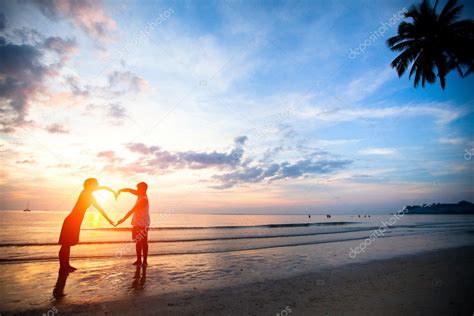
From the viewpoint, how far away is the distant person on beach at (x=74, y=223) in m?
7.62

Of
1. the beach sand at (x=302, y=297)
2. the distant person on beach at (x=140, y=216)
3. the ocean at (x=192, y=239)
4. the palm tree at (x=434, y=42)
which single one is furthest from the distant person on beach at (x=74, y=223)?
the palm tree at (x=434, y=42)

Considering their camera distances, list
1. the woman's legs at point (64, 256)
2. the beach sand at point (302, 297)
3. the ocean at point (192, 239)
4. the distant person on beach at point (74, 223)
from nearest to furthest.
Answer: the beach sand at point (302, 297) < the distant person on beach at point (74, 223) < the woman's legs at point (64, 256) < the ocean at point (192, 239)

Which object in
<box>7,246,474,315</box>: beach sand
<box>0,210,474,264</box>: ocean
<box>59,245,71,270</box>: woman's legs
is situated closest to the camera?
<box>7,246,474,315</box>: beach sand

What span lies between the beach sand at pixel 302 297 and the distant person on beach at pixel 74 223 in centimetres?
84

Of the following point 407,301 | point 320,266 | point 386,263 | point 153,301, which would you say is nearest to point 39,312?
point 153,301

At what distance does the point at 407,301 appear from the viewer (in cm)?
524

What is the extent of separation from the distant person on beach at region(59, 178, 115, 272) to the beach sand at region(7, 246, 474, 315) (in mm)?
843

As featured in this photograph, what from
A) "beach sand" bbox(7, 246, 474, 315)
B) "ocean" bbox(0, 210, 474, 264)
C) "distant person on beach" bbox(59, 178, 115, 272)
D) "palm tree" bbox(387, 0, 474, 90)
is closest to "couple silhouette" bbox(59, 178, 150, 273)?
"distant person on beach" bbox(59, 178, 115, 272)

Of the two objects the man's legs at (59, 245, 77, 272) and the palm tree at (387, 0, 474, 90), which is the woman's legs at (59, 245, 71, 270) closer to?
the man's legs at (59, 245, 77, 272)

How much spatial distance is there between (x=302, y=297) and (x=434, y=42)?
26256mm

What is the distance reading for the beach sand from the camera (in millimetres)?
4766

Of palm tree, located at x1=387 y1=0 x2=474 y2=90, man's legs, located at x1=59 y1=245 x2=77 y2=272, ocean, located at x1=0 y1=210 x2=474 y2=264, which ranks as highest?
palm tree, located at x1=387 y1=0 x2=474 y2=90

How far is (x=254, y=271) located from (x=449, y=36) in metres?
25.8

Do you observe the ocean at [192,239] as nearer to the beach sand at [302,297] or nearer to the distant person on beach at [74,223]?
the distant person on beach at [74,223]
